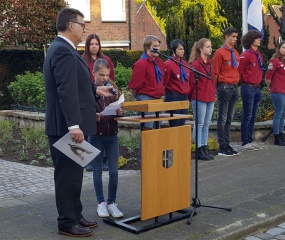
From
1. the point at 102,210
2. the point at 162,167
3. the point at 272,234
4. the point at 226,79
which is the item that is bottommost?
the point at 272,234

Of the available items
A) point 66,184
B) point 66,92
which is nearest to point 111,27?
point 66,184

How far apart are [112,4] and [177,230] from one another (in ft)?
71.7

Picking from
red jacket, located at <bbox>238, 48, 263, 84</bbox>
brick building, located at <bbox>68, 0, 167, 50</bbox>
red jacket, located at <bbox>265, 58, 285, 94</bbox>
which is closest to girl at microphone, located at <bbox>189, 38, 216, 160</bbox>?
red jacket, located at <bbox>238, 48, 263, 84</bbox>

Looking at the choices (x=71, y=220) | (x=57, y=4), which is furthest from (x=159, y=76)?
(x=57, y=4)

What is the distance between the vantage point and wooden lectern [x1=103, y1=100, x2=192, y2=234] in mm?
4766

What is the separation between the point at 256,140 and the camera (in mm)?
10016

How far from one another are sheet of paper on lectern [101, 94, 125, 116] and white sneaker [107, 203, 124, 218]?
3.32 feet

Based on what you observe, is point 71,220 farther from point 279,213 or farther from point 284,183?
point 284,183

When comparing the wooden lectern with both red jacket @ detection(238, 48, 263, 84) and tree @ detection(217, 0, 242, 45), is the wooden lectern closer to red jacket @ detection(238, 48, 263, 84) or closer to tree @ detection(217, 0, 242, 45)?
red jacket @ detection(238, 48, 263, 84)

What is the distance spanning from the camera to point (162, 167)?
493 centimetres

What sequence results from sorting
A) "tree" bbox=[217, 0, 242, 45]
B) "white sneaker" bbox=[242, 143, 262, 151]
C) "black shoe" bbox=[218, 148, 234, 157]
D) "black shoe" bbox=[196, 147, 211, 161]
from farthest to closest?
"tree" bbox=[217, 0, 242, 45] → "white sneaker" bbox=[242, 143, 262, 151] → "black shoe" bbox=[218, 148, 234, 157] → "black shoe" bbox=[196, 147, 211, 161]

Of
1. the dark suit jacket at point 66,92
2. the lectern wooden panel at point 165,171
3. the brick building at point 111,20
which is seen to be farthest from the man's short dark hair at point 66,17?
the brick building at point 111,20

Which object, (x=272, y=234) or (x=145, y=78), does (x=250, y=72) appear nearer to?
(x=145, y=78)

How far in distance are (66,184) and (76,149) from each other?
1.23 ft
